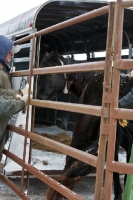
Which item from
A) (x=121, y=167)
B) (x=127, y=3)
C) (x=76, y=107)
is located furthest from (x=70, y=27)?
(x=121, y=167)

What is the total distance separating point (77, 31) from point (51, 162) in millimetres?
3342

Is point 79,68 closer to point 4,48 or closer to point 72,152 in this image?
point 72,152

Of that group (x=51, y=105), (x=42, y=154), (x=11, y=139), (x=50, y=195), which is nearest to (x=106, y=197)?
(x=51, y=105)

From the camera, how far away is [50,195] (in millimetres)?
3742

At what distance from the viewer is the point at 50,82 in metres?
6.45

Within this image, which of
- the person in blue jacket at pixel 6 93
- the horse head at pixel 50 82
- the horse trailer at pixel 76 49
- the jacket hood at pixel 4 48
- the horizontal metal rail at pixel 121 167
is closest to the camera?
the horizontal metal rail at pixel 121 167

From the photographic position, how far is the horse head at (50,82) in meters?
6.23

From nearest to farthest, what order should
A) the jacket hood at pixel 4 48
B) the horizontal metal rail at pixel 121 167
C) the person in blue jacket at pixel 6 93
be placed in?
the horizontal metal rail at pixel 121 167 < the person in blue jacket at pixel 6 93 < the jacket hood at pixel 4 48

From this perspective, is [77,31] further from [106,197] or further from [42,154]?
[106,197]

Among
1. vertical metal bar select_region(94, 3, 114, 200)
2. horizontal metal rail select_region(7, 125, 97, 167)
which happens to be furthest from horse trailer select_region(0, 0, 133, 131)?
vertical metal bar select_region(94, 3, 114, 200)

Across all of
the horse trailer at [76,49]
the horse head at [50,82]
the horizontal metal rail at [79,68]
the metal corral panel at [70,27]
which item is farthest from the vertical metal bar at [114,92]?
the horse head at [50,82]

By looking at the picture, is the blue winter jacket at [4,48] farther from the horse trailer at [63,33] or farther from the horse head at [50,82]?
the horse head at [50,82]

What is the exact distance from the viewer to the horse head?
6.23m

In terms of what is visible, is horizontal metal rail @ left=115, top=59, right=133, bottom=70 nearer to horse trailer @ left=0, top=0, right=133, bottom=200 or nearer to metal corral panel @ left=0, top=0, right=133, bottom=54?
horse trailer @ left=0, top=0, right=133, bottom=200
